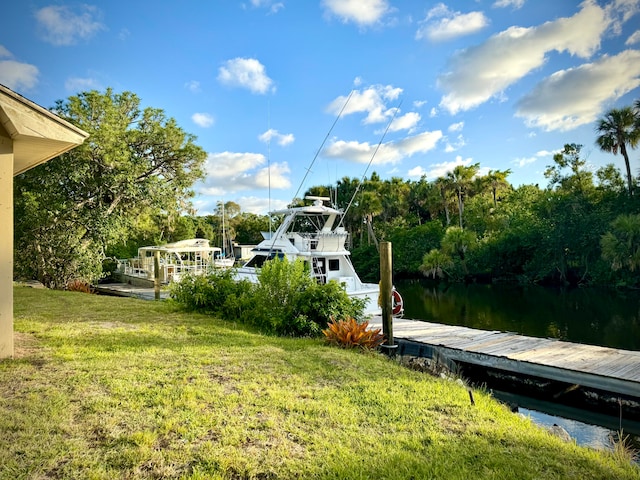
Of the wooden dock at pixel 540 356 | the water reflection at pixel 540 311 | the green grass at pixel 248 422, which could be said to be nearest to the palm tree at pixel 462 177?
the water reflection at pixel 540 311

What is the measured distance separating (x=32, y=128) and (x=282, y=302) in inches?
224

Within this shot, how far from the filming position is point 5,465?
2.96 meters

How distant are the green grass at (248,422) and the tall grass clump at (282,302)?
7.41ft

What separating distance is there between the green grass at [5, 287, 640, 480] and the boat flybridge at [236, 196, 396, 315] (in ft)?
27.3

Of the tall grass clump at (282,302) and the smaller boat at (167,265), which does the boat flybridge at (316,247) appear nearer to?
the tall grass clump at (282,302)

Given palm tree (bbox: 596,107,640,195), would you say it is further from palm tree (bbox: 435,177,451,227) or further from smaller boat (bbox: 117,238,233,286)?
smaller boat (bbox: 117,238,233,286)

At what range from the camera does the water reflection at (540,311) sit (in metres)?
15.3

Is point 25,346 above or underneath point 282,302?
underneath

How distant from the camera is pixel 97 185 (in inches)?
707

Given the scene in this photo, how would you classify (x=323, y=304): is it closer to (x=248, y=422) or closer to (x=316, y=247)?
(x=248, y=422)

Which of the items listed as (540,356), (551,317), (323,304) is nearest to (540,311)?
(551,317)

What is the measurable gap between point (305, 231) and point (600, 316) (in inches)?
537

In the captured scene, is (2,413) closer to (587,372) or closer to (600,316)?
(587,372)

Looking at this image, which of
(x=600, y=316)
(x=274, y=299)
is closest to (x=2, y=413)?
(x=274, y=299)
